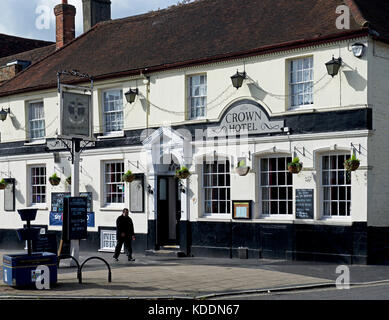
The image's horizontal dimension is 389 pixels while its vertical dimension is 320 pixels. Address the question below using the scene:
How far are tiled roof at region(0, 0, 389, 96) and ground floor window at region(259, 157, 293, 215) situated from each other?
11.3 ft

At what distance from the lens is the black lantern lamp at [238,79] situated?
2055 cm

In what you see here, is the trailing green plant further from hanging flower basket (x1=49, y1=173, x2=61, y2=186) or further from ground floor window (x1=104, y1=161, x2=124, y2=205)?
hanging flower basket (x1=49, y1=173, x2=61, y2=186)

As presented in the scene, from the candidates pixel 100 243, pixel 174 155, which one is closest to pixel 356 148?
pixel 174 155

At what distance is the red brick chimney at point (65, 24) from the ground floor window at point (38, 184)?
265 inches

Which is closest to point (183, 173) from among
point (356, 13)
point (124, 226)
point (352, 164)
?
point (124, 226)

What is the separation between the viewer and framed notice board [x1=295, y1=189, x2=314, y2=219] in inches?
754

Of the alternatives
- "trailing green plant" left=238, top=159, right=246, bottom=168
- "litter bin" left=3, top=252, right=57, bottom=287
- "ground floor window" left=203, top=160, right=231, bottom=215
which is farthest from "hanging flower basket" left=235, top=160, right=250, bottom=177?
"litter bin" left=3, top=252, right=57, bottom=287

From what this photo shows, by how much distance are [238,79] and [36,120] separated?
9.74 meters

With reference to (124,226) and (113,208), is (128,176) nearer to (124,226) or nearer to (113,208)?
(113,208)

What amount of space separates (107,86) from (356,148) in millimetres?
10001

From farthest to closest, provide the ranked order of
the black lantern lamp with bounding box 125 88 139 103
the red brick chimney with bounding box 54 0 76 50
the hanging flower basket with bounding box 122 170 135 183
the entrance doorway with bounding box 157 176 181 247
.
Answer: the red brick chimney with bounding box 54 0 76 50 < the black lantern lamp with bounding box 125 88 139 103 < the hanging flower basket with bounding box 122 170 135 183 < the entrance doorway with bounding box 157 176 181 247

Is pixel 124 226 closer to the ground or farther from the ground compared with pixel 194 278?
farther from the ground

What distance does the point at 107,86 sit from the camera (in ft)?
79.9

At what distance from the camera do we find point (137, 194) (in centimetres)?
2325
